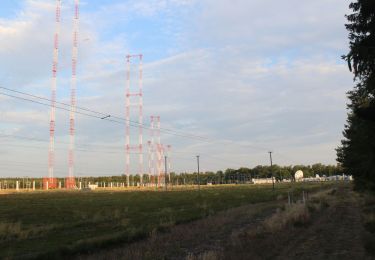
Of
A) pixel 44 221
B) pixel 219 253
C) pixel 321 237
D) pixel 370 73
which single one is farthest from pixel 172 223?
pixel 370 73

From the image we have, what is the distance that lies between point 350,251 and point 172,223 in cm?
1506

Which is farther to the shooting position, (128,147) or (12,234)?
(128,147)

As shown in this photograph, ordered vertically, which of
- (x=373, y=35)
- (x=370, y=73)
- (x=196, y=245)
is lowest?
(x=196, y=245)

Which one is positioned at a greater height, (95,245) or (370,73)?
(370,73)

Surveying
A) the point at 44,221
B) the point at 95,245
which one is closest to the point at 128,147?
the point at 44,221

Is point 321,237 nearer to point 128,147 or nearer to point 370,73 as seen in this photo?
point 370,73

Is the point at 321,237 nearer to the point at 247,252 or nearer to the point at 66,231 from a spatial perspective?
the point at 247,252

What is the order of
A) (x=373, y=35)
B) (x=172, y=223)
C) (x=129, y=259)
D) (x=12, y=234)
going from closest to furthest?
(x=129, y=259), (x=373, y=35), (x=12, y=234), (x=172, y=223)

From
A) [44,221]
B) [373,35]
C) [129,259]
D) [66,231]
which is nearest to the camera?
[129,259]

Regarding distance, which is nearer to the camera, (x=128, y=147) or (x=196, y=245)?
(x=196, y=245)

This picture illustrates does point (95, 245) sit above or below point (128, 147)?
below

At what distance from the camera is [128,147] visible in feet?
515

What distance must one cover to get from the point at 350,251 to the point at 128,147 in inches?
5583

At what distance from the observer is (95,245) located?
21.0m
